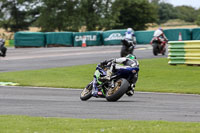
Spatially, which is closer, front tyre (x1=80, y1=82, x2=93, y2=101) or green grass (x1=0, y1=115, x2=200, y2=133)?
green grass (x1=0, y1=115, x2=200, y2=133)

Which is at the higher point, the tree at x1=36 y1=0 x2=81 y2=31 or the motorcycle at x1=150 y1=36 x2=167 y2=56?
the tree at x1=36 y1=0 x2=81 y2=31

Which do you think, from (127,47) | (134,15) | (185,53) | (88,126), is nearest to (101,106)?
(88,126)

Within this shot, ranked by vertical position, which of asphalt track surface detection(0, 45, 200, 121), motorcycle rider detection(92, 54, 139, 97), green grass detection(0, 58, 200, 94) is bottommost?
green grass detection(0, 58, 200, 94)

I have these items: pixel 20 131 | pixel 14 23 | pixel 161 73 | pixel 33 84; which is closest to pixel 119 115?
pixel 20 131

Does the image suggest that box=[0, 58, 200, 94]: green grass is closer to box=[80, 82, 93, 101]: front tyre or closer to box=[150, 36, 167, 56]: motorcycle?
box=[80, 82, 93, 101]: front tyre

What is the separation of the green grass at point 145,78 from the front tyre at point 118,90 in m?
3.26

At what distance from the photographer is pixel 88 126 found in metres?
7.64

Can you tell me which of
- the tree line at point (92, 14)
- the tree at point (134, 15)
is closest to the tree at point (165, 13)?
the tree line at point (92, 14)

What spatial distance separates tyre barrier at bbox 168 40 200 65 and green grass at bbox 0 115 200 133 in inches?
492

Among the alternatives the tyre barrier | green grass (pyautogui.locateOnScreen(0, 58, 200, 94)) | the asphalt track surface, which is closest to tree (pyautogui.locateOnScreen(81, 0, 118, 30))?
the tyre barrier

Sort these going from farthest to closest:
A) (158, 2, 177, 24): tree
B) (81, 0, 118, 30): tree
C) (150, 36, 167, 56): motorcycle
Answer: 1. (158, 2, 177, 24): tree
2. (81, 0, 118, 30): tree
3. (150, 36, 167, 56): motorcycle

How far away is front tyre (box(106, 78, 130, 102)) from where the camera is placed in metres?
10.8

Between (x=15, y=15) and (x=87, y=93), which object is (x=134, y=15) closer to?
(x=15, y=15)

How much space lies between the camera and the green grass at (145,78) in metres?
15.3
